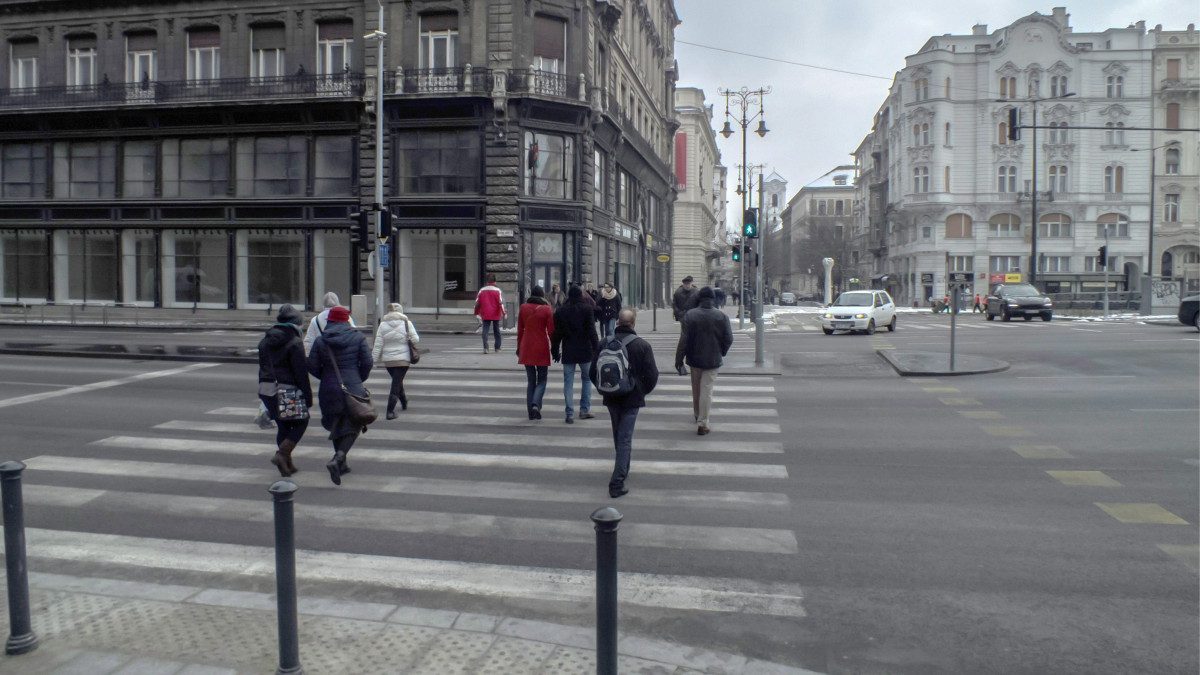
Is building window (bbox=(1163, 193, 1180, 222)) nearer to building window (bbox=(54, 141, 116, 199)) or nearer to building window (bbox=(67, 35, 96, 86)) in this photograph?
building window (bbox=(54, 141, 116, 199))

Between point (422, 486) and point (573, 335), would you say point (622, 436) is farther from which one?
point (573, 335)

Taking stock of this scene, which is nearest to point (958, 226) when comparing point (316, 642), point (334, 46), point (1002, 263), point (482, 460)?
point (1002, 263)

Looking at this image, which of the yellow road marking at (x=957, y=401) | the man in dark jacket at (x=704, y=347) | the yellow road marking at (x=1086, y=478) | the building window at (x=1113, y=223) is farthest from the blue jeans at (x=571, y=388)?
the building window at (x=1113, y=223)

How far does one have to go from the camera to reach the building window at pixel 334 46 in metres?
31.2

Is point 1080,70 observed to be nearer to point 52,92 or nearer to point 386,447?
point 52,92

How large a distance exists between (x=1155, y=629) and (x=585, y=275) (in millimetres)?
27477

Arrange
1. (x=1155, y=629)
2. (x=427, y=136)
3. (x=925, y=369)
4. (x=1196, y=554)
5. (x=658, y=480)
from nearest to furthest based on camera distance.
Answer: (x=1155, y=629)
(x=1196, y=554)
(x=658, y=480)
(x=925, y=369)
(x=427, y=136)

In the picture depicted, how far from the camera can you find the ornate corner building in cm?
3011

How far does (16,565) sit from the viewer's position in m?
4.07

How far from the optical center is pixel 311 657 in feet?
13.5

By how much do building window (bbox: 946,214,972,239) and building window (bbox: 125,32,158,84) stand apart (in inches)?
2213

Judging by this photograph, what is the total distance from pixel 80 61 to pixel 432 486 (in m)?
34.6

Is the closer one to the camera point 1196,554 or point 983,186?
point 1196,554

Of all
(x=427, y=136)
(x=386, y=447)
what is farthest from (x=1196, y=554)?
(x=427, y=136)
